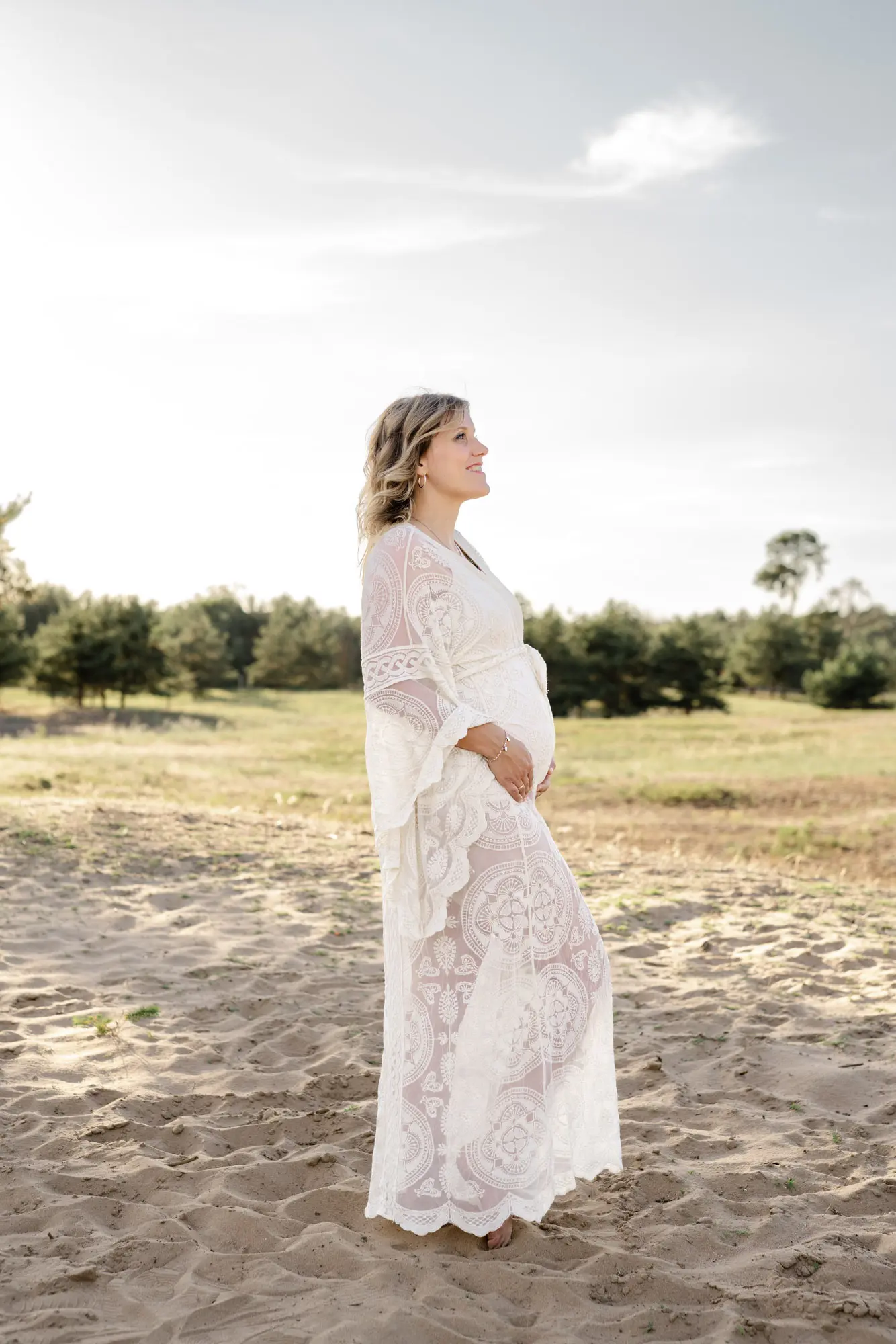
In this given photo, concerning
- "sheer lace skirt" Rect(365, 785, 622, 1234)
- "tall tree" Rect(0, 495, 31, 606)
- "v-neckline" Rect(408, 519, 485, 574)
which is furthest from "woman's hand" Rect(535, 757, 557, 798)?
"tall tree" Rect(0, 495, 31, 606)

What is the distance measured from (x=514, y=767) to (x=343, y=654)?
203 feet

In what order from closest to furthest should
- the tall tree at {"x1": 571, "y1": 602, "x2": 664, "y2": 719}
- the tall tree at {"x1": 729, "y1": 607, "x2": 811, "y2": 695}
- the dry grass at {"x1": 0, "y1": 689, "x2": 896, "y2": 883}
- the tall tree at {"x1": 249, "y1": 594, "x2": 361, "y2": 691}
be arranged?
the dry grass at {"x1": 0, "y1": 689, "x2": 896, "y2": 883} < the tall tree at {"x1": 571, "y1": 602, "x2": 664, "y2": 719} < the tall tree at {"x1": 729, "y1": 607, "x2": 811, "y2": 695} < the tall tree at {"x1": 249, "y1": 594, "x2": 361, "y2": 691}

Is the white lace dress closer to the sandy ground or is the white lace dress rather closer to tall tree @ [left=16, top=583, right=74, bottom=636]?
the sandy ground

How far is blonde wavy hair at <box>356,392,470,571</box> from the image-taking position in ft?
11.7

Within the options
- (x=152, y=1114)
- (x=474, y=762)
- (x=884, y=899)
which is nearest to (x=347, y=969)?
(x=152, y=1114)

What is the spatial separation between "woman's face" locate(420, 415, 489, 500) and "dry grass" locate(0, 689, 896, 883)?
7296 millimetres

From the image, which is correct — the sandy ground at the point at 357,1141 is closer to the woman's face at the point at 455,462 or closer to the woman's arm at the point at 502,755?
the woman's arm at the point at 502,755

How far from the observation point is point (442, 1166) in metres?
3.34

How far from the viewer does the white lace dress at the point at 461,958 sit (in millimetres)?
3330

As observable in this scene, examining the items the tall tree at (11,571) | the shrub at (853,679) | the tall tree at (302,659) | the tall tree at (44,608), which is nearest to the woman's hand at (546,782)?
the tall tree at (11,571)

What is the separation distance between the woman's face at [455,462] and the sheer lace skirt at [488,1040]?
1033 millimetres

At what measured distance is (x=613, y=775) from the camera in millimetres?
21375

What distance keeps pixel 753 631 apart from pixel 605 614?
34.7ft

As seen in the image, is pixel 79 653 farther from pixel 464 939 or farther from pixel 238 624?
pixel 464 939
